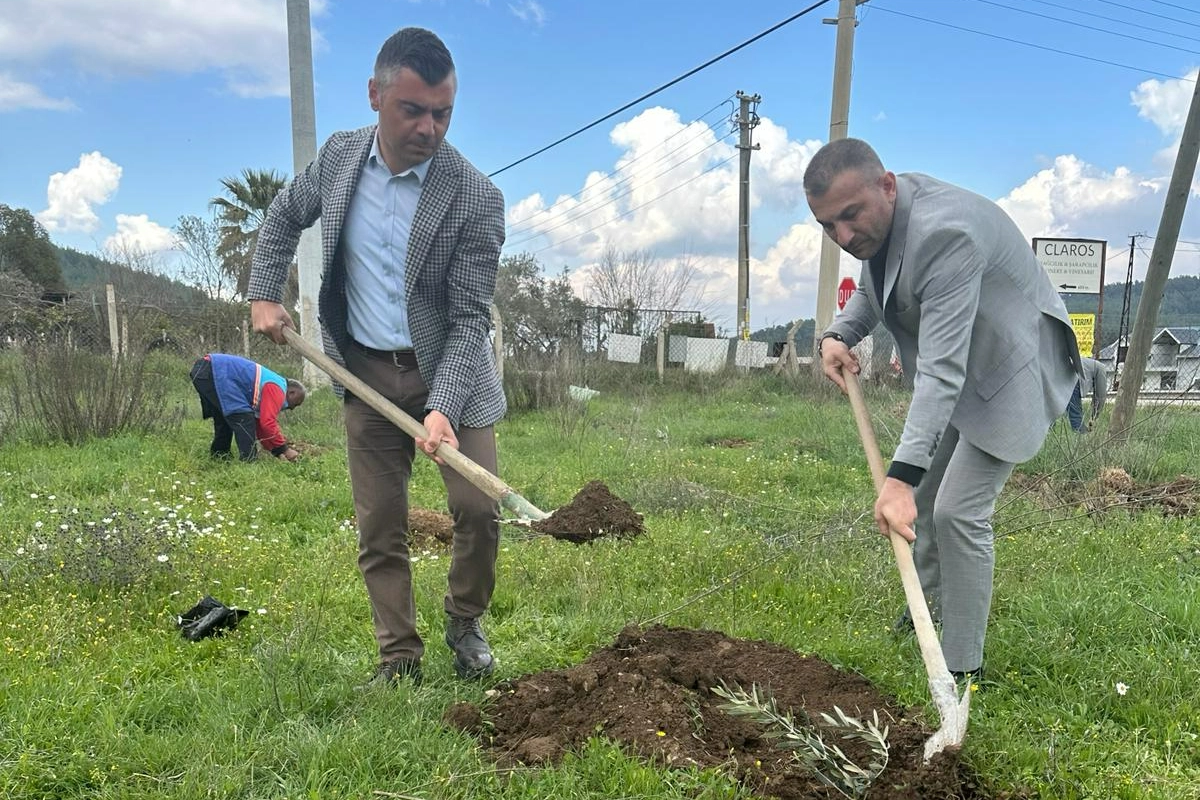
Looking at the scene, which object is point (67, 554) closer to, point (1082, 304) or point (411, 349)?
point (411, 349)

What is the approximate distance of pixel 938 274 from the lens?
2613mm

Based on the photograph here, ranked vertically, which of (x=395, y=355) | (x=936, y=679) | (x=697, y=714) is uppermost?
(x=395, y=355)

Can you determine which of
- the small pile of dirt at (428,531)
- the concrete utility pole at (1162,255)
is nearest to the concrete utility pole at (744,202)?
the concrete utility pole at (1162,255)

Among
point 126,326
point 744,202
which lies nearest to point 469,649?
point 126,326

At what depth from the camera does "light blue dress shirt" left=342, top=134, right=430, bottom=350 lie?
2.77 metres

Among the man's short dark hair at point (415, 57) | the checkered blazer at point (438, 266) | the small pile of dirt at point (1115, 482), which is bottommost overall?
the small pile of dirt at point (1115, 482)

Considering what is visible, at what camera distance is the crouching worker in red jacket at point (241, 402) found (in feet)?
24.1

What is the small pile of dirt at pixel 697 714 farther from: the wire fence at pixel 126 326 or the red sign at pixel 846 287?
the red sign at pixel 846 287

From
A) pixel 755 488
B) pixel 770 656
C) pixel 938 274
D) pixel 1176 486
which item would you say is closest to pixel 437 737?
pixel 770 656

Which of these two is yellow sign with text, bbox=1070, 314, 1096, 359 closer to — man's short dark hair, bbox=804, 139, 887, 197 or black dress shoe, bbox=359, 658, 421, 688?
man's short dark hair, bbox=804, 139, 887, 197

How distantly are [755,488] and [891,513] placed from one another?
4157 millimetres

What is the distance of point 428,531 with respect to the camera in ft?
16.8

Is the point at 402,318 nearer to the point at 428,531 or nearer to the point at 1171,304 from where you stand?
the point at 428,531

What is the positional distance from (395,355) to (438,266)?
1.17 ft
